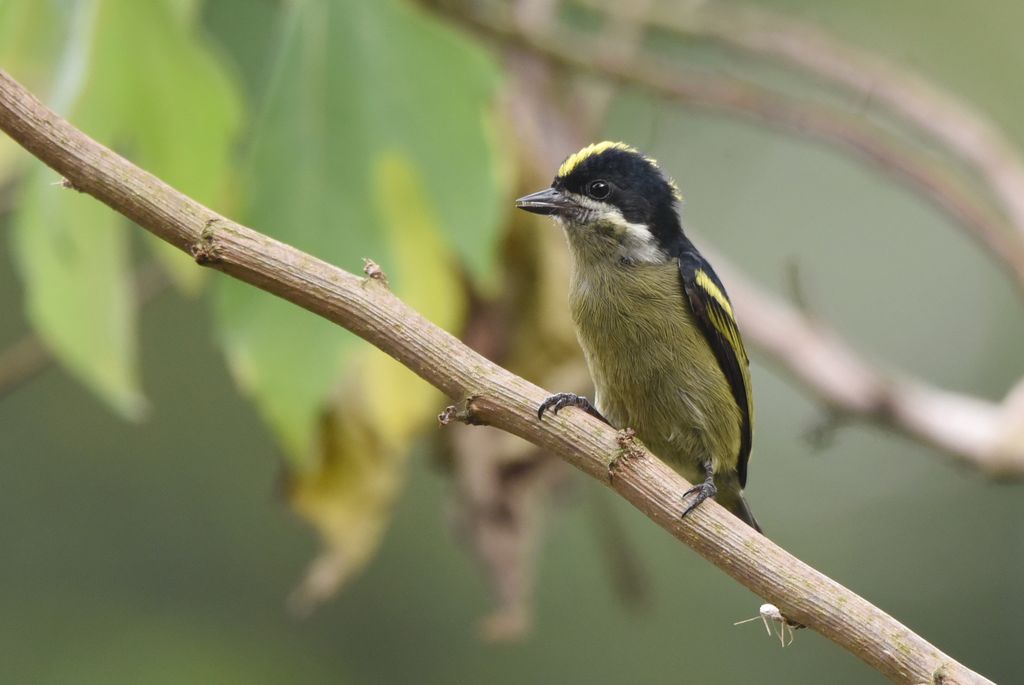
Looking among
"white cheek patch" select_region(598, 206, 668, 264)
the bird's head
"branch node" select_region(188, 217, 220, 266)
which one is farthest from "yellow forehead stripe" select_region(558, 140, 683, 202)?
"branch node" select_region(188, 217, 220, 266)

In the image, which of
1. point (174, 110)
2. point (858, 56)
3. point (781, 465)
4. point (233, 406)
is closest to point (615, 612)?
point (781, 465)

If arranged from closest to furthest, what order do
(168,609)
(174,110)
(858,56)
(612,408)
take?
1. (174,110)
2. (612,408)
3. (858,56)
4. (168,609)

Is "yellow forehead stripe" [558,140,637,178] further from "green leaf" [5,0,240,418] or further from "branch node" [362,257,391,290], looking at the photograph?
"branch node" [362,257,391,290]

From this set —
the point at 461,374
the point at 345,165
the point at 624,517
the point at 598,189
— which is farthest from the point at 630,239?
the point at 624,517

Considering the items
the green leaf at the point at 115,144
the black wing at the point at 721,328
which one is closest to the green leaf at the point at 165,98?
the green leaf at the point at 115,144

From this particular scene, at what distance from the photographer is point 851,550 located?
31.9ft

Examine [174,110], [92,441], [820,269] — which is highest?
[820,269]

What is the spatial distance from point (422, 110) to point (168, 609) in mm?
5422

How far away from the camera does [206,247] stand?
214cm

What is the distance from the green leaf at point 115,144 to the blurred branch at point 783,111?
110 cm

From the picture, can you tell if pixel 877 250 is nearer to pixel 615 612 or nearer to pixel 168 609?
pixel 615 612

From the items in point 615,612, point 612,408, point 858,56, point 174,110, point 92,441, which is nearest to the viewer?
point 174,110

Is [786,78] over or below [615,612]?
over

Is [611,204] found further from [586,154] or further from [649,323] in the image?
[649,323]
